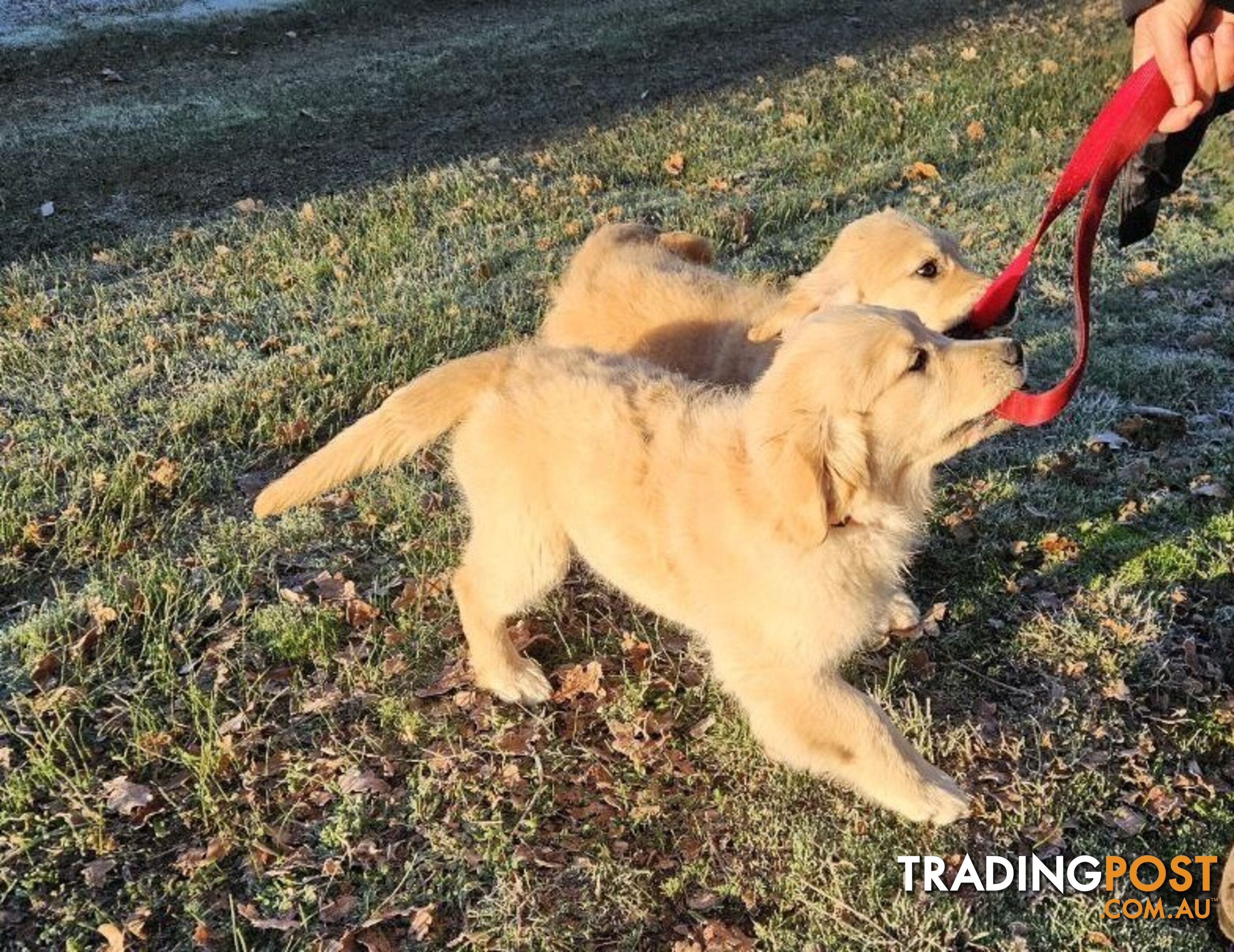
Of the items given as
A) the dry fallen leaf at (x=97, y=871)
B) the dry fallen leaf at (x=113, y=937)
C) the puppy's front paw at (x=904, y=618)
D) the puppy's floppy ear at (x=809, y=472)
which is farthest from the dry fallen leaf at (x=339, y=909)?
the puppy's front paw at (x=904, y=618)

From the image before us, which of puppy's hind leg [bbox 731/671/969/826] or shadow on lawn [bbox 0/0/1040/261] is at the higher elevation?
shadow on lawn [bbox 0/0/1040/261]

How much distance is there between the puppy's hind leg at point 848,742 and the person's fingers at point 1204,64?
186cm

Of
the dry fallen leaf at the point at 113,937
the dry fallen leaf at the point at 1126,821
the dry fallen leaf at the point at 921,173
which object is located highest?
the dry fallen leaf at the point at 921,173

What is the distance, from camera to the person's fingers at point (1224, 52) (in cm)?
248

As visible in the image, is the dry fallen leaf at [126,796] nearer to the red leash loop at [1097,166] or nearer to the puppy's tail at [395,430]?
the puppy's tail at [395,430]

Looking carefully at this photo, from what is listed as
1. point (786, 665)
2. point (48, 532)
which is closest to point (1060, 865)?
point (786, 665)

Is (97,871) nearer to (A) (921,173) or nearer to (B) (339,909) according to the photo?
(B) (339,909)

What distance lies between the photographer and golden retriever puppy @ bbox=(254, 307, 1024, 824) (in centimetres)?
267

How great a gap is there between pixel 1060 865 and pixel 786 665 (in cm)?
96

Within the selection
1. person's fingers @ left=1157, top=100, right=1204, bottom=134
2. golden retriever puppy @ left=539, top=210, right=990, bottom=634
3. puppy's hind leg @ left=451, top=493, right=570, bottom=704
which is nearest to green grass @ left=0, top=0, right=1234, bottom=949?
puppy's hind leg @ left=451, top=493, right=570, bottom=704

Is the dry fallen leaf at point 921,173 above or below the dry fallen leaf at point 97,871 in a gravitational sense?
above

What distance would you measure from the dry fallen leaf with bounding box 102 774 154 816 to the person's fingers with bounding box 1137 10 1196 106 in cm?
354

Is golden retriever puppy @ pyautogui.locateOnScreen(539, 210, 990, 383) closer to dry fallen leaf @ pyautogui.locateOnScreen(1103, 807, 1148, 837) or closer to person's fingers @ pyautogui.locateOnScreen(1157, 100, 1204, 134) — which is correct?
person's fingers @ pyautogui.locateOnScreen(1157, 100, 1204, 134)

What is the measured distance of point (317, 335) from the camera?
5699 millimetres
